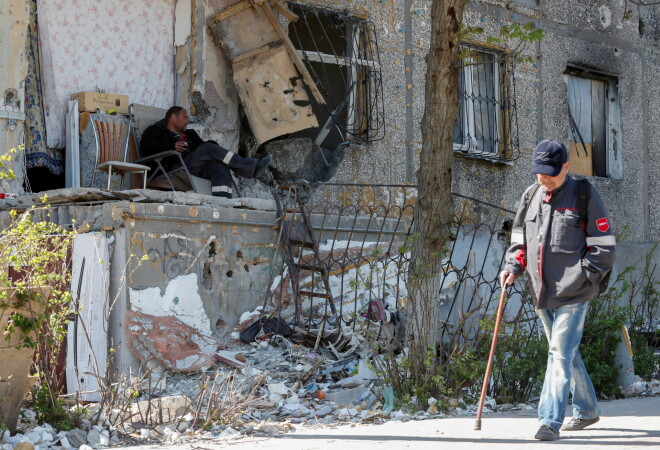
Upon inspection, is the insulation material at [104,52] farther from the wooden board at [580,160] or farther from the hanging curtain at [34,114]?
the wooden board at [580,160]

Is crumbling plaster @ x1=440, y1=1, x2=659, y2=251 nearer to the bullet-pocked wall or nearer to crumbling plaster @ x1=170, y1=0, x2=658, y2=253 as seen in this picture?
crumbling plaster @ x1=170, y1=0, x2=658, y2=253

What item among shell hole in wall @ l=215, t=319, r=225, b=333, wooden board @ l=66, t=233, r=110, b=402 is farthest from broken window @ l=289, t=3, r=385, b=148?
wooden board @ l=66, t=233, r=110, b=402

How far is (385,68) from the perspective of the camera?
38.8 feet

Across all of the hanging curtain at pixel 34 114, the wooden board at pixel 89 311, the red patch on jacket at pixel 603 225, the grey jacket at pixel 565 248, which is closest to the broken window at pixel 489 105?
the hanging curtain at pixel 34 114

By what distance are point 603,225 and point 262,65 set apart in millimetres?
5549

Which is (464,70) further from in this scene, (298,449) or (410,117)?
(298,449)

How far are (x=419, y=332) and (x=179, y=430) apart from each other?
2.07 m

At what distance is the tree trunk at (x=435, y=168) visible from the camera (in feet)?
24.5

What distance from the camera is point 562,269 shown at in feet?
18.7

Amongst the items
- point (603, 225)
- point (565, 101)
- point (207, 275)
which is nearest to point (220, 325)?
point (207, 275)

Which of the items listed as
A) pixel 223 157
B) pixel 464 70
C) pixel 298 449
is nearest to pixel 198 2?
pixel 223 157

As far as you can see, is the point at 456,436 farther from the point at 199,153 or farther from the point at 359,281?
the point at 199,153

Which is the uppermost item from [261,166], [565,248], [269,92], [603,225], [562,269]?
[269,92]

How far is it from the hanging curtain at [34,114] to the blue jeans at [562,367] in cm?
551
